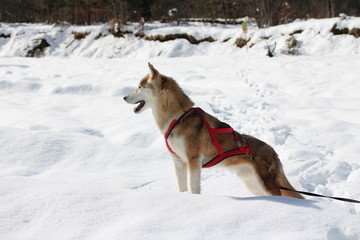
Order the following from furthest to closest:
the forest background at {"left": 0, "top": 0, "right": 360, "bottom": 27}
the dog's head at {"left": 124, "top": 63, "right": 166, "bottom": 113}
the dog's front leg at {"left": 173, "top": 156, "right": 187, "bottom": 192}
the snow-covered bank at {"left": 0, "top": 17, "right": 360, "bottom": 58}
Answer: the forest background at {"left": 0, "top": 0, "right": 360, "bottom": 27}
the snow-covered bank at {"left": 0, "top": 17, "right": 360, "bottom": 58}
the dog's head at {"left": 124, "top": 63, "right": 166, "bottom": 113}
the dog's front leg at {"left": 173, "top": 156, "right": 187, "bottom": 192}

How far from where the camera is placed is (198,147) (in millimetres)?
2963

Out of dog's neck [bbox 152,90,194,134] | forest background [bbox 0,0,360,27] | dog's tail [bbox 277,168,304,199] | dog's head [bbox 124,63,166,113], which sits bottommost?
dog's tail [bbox 277,168,304,199]

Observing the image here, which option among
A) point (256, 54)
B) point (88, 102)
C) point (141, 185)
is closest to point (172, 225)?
point (141, 185)

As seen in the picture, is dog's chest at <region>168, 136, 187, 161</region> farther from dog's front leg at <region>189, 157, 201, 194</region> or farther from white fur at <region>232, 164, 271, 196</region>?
white fur at <region>232, 164, 271, 196</region>

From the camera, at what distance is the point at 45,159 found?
4.22 m

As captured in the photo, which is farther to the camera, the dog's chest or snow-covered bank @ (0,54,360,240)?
the dog's chest

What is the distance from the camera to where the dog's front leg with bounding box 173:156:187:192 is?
123 inches

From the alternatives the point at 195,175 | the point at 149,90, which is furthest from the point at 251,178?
the point at 149,90

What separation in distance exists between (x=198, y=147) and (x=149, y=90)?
0.90m

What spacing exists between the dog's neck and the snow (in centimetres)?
91

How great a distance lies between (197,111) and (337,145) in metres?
2.84

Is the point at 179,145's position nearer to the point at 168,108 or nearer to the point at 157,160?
the point at 168,108

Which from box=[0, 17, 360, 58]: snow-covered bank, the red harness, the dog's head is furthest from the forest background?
the red harness

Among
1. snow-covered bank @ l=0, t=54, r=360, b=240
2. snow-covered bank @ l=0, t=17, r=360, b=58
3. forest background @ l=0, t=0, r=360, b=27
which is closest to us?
snow-covered bank @ l=0, t=54, r=360, b=240
